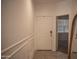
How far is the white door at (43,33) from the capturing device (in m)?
7.36

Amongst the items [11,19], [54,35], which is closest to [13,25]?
[11,19]

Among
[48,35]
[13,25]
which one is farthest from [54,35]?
[13,25]

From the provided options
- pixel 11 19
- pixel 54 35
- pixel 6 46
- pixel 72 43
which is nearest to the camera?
pixel 6 46

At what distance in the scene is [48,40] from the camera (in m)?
7.39

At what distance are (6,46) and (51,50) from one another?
5.35 m

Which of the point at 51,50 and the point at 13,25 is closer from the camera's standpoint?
the point at 13,25

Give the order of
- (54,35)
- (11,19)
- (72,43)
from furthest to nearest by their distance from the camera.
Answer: (54,35), (72,43), (11,19)

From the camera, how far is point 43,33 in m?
7.41

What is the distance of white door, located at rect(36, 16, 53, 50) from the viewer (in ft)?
24.2

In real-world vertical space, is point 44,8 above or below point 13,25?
above

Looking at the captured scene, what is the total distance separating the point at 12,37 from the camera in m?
2.36

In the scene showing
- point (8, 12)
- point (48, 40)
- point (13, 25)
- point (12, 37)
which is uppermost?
point (8, 12)

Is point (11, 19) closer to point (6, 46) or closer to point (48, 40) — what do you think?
point (6, 46)

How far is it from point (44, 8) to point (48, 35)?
1550mm
